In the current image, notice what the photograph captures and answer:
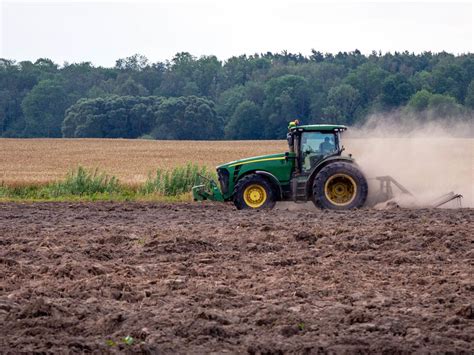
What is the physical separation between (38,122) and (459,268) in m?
85.3

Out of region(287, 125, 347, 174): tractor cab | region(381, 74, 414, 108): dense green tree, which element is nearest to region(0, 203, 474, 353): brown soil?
region(287, 125, 347, 174): tractor cab

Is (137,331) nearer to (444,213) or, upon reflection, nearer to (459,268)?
(459,268)

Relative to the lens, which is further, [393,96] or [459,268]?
[393,96]

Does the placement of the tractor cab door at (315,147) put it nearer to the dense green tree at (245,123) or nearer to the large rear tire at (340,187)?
the large rear tire at (340,187)

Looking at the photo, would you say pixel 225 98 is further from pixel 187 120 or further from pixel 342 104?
pixel 342 104

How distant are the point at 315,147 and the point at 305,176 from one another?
729 millimetres

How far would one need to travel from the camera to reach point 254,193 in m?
21.0

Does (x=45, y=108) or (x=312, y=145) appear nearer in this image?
(x=312, y=145)

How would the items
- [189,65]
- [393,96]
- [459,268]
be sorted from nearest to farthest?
[459,268] < [393,96] < [189,65]

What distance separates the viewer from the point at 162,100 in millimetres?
87062

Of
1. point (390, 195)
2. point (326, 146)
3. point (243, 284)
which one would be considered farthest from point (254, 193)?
point (243, 284)

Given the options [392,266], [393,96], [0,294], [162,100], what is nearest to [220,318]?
[0,294]

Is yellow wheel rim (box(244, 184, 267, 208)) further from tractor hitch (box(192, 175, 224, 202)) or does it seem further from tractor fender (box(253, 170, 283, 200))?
tractor hitch (box(192, 175, 224, 202))

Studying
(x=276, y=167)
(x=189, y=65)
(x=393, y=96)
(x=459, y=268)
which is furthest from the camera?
(x=189, y=65)
